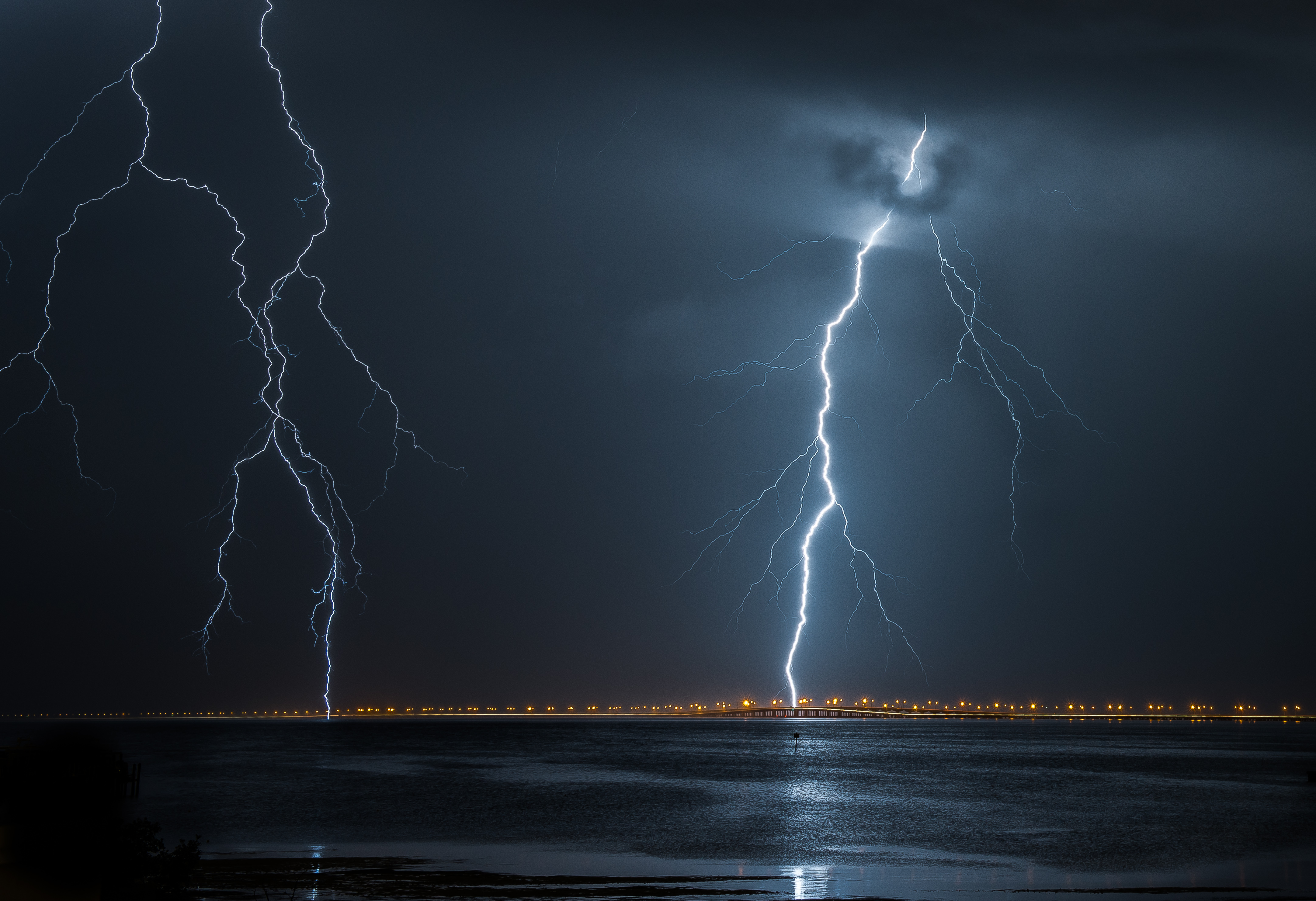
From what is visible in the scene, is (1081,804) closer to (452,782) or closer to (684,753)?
(452,782)

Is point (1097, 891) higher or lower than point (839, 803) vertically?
lower

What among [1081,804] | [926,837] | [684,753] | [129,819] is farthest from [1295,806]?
[684,753]

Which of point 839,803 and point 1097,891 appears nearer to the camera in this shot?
point 1097,891

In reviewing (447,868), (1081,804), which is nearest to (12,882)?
(447,868)

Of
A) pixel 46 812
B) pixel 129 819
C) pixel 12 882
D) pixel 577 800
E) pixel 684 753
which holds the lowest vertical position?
pixel 12 882

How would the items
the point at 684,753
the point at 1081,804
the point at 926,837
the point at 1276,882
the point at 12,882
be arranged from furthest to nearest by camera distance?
the point at 684,753, the point at 1081,804, the point at 926,837, the point at 1276,882, the point at 12,882

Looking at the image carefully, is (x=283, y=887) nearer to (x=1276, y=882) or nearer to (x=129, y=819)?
(x=129, y=819)

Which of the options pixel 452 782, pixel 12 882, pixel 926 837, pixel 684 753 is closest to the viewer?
pixel 12 882
